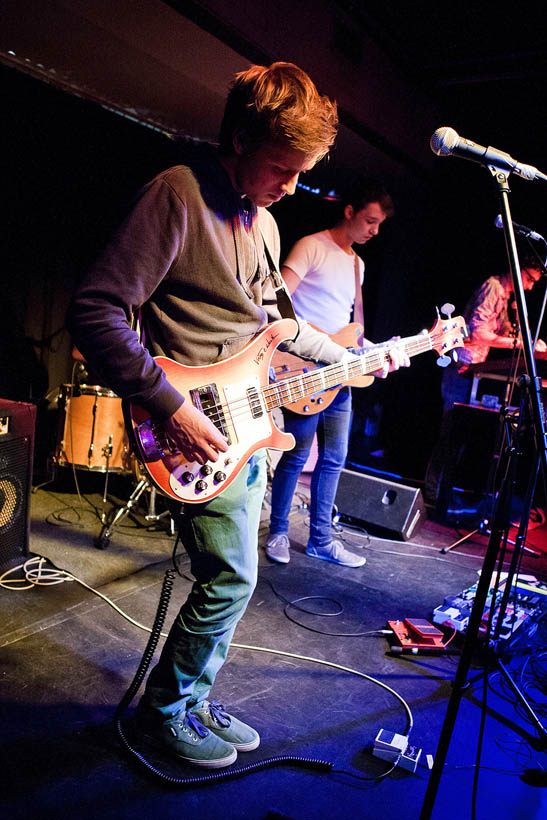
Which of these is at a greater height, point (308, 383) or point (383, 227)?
point (383, 227)

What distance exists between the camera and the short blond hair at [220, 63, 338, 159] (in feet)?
5.32

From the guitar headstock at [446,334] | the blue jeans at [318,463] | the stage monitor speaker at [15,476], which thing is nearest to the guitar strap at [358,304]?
the blue jeans at [318,463]

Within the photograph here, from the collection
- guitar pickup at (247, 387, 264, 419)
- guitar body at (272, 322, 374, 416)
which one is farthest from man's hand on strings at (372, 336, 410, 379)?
guitar pickup at (247, 387, 264, 419)

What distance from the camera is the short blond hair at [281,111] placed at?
5.32ft

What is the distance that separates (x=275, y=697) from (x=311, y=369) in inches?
78.2

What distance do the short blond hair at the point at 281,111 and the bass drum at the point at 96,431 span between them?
9.98 feet

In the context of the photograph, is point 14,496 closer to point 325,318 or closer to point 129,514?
point 129,514

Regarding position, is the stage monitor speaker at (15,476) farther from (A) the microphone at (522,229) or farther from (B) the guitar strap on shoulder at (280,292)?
(A) the microphone at (522,229)

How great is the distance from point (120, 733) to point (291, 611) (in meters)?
1.34

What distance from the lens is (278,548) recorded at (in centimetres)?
389

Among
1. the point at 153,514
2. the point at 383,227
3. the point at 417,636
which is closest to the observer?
the point at 417,636

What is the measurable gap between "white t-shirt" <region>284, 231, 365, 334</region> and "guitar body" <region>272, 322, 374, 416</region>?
11 cm

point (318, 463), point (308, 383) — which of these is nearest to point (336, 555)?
point (318, 463)

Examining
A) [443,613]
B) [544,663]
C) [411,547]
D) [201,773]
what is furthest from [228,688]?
[411,547]
